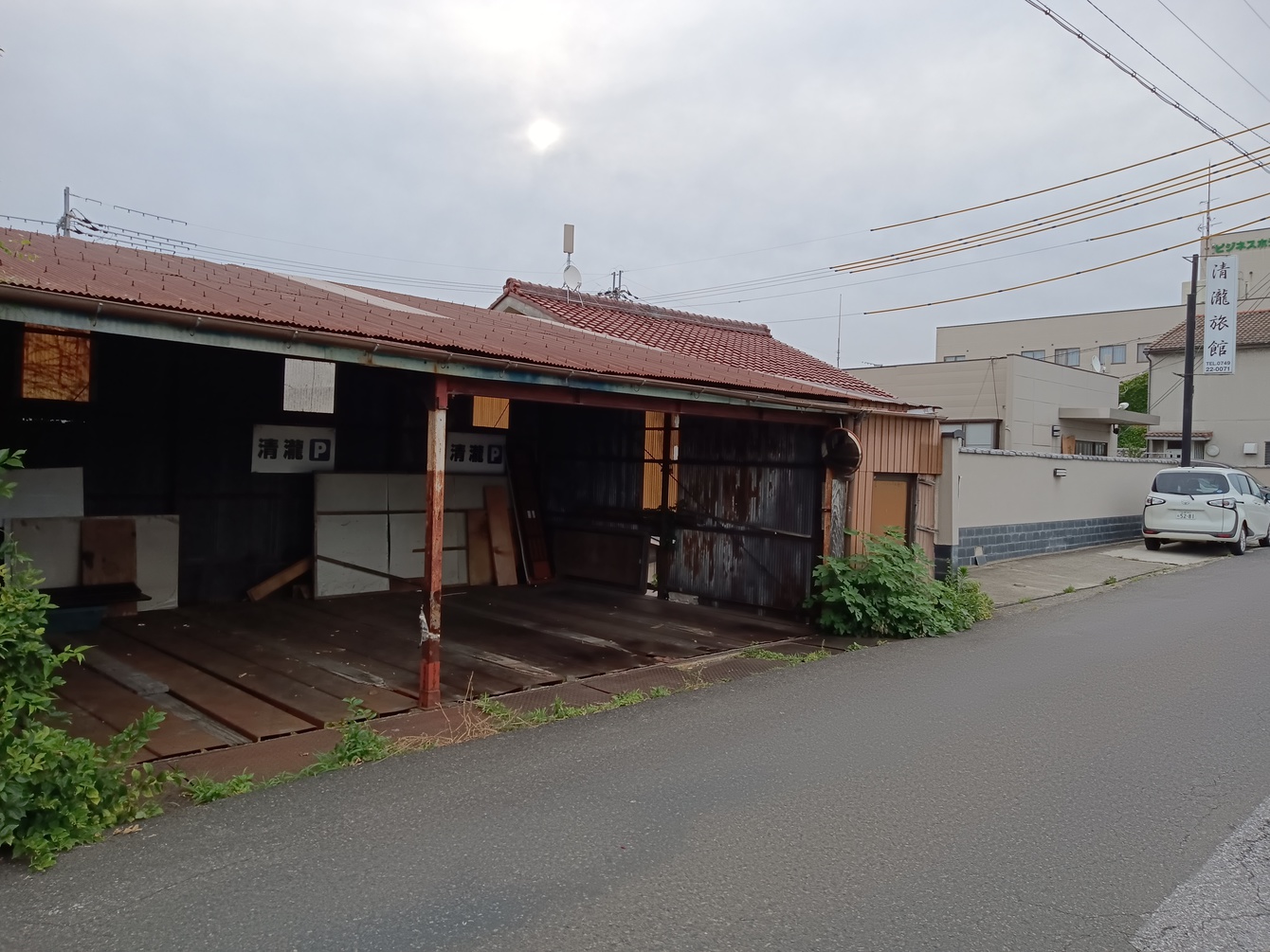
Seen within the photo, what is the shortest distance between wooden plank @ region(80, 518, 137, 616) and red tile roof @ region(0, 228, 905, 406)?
9.42 ft

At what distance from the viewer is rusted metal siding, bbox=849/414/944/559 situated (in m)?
10.6

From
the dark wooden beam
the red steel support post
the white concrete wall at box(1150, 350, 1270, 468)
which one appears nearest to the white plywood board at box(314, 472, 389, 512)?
the dark wooden beam

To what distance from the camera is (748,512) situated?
450 inches

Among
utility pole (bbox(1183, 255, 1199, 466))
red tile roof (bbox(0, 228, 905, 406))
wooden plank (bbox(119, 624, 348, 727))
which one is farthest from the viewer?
utility pole (bbox(1183, 255, 1199, 466))

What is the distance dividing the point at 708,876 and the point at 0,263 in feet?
16.9

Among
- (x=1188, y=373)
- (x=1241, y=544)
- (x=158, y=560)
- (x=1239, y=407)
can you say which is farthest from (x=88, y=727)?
(x=1239, y=407)

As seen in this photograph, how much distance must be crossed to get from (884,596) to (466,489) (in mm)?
5966

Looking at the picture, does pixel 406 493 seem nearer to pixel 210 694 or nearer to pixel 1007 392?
pixel 210 694

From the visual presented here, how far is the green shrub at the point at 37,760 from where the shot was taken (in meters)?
4.12

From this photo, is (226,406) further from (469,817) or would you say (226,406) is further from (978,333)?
(978,333)

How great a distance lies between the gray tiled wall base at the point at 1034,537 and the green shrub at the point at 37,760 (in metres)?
10.3

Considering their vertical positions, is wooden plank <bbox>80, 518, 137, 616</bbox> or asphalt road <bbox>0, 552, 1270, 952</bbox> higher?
wooden plank <bbox>80, 518, 137, 616</bbox>

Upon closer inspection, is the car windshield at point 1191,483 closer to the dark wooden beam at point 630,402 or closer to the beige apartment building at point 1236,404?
the dark wooden beam at point 630,402

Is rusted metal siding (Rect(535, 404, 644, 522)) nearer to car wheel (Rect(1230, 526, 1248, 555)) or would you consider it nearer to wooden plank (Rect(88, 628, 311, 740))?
wooden plank (Rect(88, 628, 311, 740))
